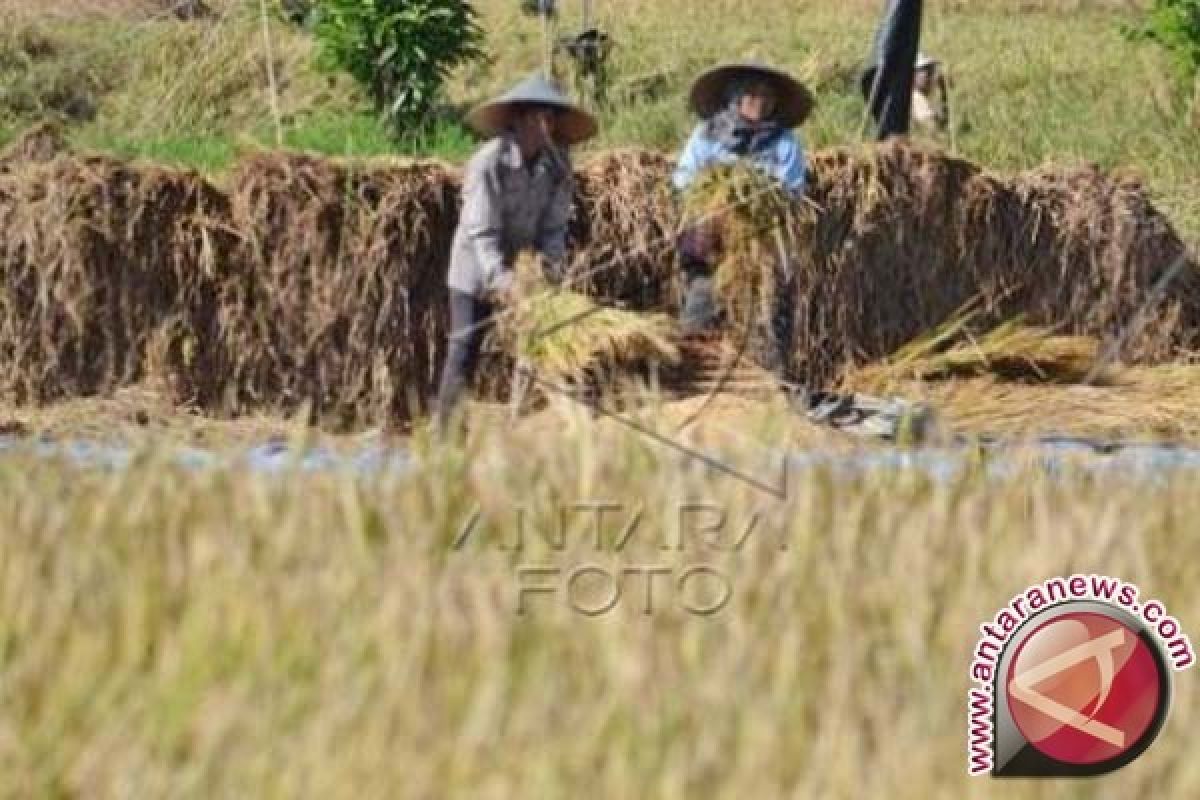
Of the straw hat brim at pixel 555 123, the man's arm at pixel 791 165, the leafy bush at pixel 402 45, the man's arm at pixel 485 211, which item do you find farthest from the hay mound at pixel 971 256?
the leafy bush at pixel 402 45

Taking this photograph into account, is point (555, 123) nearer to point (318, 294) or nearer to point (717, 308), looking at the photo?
point (717, 308)

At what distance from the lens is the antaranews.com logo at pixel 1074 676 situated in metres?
2.79

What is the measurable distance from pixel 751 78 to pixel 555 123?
79 cm

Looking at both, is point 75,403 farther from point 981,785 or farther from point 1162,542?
point 981,785

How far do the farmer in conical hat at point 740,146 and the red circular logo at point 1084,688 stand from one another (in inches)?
126

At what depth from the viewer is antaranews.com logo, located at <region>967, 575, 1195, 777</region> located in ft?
9.15

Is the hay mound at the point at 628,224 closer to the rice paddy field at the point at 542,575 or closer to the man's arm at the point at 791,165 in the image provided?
the rice paddy field at the point at 542,575

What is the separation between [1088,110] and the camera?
14.6 m

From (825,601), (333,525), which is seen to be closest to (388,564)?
(333,525)

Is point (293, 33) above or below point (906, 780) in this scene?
above

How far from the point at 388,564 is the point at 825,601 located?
1.73 feet

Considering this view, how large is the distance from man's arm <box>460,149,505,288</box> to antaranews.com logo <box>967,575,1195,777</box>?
122 inches

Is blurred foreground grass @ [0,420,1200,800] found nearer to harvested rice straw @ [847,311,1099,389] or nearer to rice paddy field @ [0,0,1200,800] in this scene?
rice paddy field @ [0,0,1200,800]

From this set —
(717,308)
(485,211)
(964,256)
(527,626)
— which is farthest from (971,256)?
(527,626)
